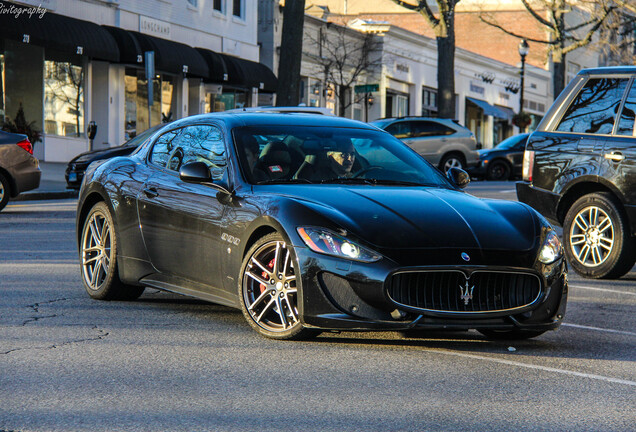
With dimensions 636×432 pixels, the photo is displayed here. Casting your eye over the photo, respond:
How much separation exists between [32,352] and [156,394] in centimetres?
132

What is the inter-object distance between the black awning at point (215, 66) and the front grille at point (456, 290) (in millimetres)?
29695

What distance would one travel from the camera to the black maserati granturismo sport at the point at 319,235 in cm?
616

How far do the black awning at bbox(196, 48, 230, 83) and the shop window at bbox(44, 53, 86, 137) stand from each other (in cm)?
581

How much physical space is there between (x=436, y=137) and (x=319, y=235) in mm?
24663

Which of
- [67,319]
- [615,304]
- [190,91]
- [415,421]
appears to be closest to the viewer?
[415,421]

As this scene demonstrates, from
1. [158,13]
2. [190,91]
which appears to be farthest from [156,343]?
[190,91]

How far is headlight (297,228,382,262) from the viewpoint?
20.1ft

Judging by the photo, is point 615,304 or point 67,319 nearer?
point 67,319

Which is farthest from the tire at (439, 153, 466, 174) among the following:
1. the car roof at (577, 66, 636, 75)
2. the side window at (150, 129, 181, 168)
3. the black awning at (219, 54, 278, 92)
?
the side window at (150, 129, 181, 168)

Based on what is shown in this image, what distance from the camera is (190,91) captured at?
37062mm

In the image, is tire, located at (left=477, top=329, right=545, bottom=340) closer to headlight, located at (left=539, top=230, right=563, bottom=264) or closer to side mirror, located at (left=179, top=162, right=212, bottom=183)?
headlight, located at (left=539, top=230, right=563, bottom=264)

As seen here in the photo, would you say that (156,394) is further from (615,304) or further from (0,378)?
(615,304)

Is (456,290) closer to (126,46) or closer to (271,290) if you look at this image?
(271,290)

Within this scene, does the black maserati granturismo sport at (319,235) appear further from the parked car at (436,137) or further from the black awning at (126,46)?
the parked car at (436,137)
